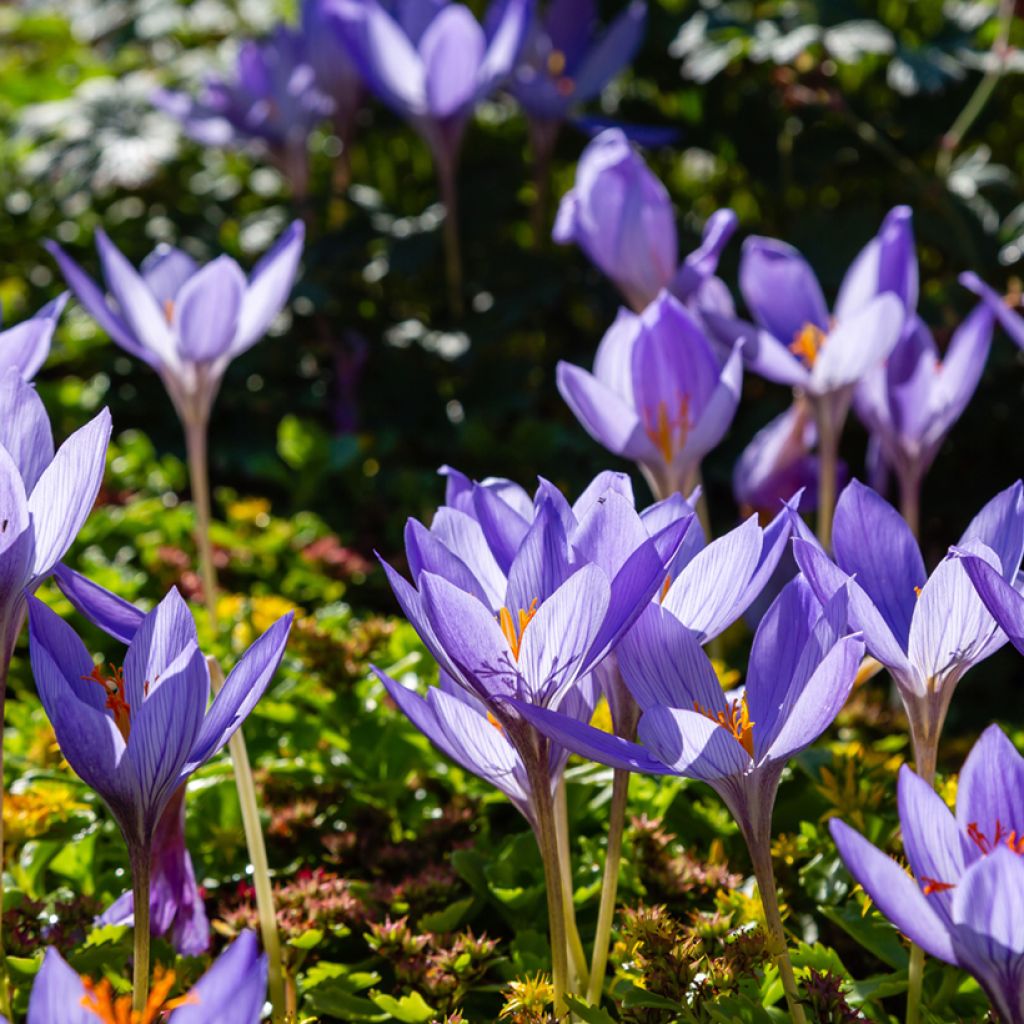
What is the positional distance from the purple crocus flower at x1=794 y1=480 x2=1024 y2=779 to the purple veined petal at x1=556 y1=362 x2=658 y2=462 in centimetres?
41

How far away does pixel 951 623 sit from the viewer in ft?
3.23

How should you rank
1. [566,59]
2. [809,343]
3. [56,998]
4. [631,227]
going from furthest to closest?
1. [566,59]
2. [631,227]
3. [809,343]
4. [56,998]

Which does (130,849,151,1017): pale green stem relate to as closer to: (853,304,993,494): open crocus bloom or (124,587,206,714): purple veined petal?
(124,587,206,714): purple veined petal

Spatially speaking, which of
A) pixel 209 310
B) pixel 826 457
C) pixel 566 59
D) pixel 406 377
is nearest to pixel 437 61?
pixel 566 59

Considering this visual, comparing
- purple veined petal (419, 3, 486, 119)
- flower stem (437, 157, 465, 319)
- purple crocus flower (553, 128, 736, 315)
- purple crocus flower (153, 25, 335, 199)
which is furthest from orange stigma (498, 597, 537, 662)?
purple crocus flower (153, 25, 335, 199)

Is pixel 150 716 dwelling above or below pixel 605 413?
above

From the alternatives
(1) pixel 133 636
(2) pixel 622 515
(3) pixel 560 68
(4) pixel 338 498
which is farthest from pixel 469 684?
(3) pixel 560 68

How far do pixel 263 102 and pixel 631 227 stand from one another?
1194mm

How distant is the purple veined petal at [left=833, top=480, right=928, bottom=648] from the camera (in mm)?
1082

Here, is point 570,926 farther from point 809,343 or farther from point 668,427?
point 809,343

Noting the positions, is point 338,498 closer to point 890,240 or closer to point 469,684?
point 890,240

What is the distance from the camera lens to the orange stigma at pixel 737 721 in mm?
962

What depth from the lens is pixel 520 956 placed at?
1182 millimetres

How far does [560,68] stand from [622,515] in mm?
1964
